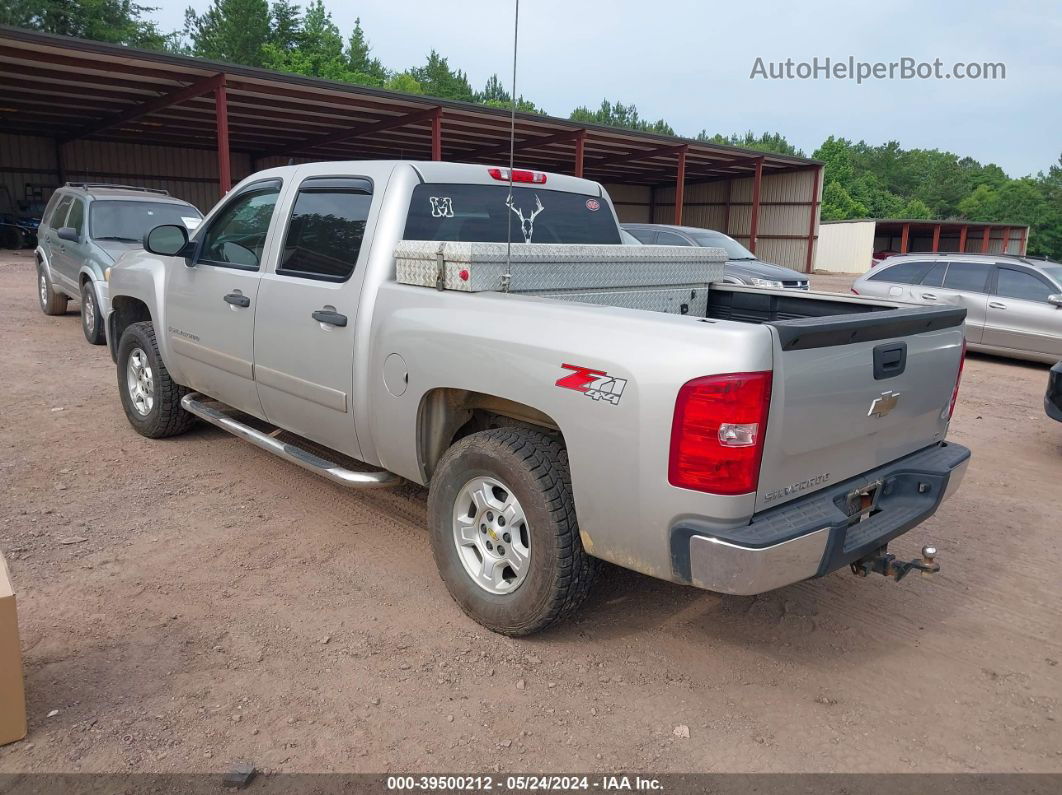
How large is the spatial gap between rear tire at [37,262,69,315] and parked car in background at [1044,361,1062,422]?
40.0ft

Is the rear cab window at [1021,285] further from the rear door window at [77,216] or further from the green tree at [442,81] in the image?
the green tree at [442,81]

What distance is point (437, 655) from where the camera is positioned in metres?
3.29

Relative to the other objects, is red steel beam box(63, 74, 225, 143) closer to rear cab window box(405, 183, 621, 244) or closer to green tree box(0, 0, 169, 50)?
rear cab window box(405, 183, 621, 244)

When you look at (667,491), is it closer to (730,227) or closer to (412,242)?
(412,242)

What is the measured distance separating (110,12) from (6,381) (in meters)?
46.1

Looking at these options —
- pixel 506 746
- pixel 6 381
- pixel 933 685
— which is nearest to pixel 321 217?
pixel 506 746

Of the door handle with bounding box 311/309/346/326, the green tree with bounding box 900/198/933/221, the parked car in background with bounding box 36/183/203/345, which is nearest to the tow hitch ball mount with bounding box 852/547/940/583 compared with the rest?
the door handle with bounding box 311/309/346/326

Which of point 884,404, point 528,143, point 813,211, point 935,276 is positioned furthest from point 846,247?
point 884,404

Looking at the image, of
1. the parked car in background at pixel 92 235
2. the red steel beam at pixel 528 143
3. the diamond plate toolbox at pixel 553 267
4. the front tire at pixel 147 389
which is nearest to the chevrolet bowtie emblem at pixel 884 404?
the diamond plate toolbox at pixel 553 267

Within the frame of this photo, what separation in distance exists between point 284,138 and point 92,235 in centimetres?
1810

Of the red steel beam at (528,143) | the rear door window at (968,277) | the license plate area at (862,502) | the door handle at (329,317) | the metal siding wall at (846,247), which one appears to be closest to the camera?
the license plate area at (862,502)

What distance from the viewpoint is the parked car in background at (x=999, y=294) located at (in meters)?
10.3

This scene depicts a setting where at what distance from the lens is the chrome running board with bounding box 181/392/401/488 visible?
13.0 ft

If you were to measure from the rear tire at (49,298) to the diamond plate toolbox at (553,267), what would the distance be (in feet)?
33.6
